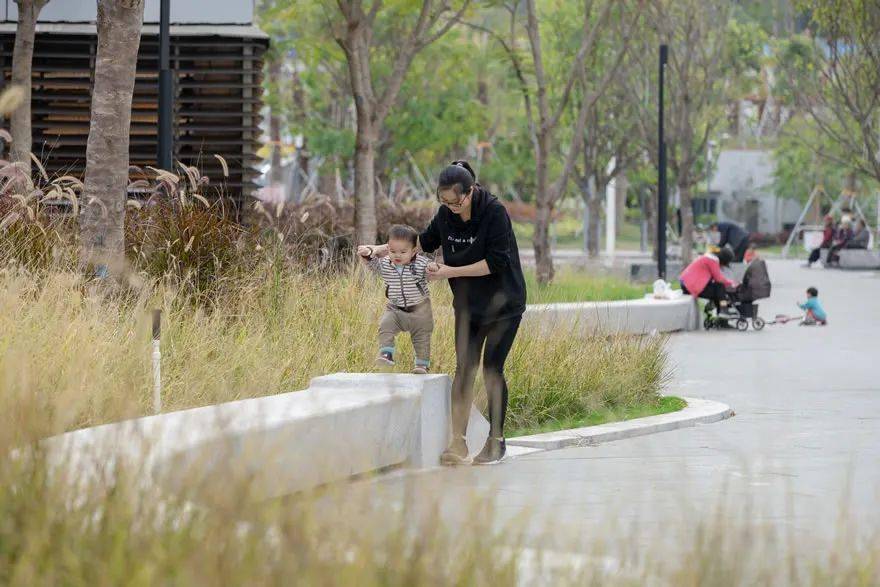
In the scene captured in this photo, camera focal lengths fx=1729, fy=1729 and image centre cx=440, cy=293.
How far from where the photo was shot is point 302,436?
8.91m

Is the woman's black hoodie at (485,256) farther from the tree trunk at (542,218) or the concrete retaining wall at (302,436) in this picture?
the tree trunk at (542,218)

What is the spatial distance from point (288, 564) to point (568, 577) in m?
0.85

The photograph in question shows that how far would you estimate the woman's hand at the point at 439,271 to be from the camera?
34.8 feet

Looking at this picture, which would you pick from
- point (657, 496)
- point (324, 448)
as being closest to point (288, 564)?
point (324, 448)

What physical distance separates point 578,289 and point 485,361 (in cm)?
1223

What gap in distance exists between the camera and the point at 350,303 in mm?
13242

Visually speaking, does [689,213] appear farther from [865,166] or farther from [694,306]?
[694,306]

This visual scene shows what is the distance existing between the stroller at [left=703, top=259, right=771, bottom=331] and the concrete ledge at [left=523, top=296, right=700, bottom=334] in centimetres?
28

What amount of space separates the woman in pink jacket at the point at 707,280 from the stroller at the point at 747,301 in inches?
8.7

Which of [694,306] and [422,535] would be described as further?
[694,306]

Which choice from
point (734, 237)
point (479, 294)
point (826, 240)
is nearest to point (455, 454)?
point (479, 294)

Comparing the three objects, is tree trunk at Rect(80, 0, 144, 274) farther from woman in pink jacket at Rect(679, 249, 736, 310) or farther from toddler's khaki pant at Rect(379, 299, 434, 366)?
woman in pink jacket at Rect(679, 249, 736, 310)

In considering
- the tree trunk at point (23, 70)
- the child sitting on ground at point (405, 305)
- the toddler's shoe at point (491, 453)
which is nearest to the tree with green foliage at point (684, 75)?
the tree trunk at point (23, 70)

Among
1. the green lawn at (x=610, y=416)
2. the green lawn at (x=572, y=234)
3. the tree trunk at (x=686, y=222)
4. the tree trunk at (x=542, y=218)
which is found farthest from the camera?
the green lawn at (x=572, y=234)
